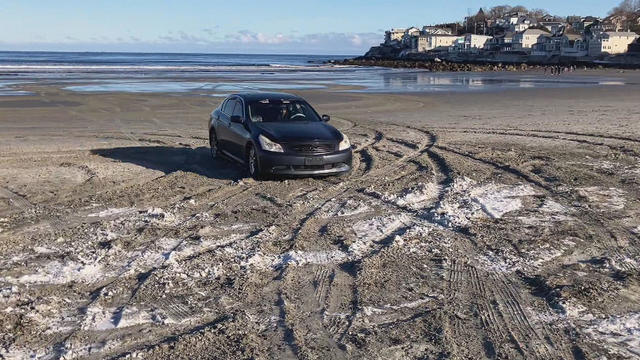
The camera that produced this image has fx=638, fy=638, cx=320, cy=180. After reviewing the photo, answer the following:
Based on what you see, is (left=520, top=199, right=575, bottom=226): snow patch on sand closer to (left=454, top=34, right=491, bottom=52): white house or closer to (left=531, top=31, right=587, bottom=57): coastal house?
(left=531, top=31, right=587, bottom=57): coastal house

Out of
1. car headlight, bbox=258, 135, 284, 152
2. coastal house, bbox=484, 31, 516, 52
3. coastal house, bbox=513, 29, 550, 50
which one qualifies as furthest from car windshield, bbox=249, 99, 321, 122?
coastal house, bbox=484, 31, 516, 52

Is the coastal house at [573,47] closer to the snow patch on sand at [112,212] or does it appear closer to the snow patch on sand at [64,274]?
the snow patch on sand at [112,212]

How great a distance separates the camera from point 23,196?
31.3ft

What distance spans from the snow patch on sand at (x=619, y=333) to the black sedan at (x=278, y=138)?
6254mm

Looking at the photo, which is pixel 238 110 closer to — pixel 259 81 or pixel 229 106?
pixel 229 106

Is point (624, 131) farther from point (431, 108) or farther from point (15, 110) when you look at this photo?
point (15, 110)

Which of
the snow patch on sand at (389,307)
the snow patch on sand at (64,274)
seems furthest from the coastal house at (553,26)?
the snow patch on sand at (64,274)

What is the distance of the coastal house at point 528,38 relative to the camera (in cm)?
14475

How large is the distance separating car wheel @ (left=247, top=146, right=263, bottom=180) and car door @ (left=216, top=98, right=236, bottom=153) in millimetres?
1140

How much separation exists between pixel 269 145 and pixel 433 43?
167 metres

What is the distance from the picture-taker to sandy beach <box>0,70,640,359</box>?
4.79 m

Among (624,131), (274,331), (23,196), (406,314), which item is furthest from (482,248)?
(624,131)

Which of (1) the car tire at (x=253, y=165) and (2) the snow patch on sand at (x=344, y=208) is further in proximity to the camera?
(1) the car tire at (x=253, y=165)

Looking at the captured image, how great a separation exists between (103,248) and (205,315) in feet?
7.38
